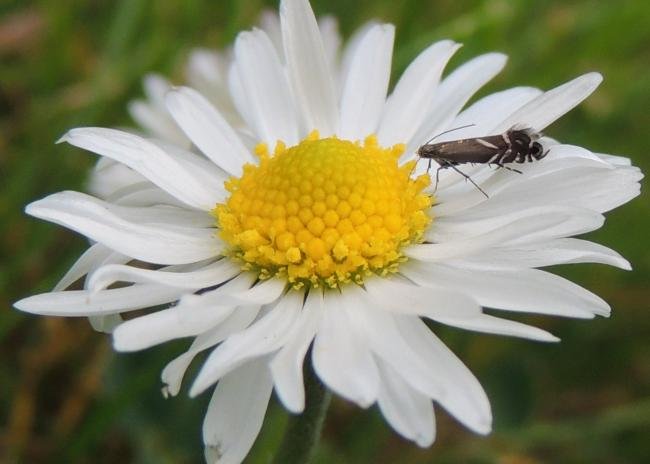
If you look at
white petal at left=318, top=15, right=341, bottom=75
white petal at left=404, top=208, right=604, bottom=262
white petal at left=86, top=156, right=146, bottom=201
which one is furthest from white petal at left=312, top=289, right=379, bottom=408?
white petal at left=318, top=15, right=341, bottom=75

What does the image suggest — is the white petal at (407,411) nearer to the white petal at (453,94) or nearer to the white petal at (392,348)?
the white petal at (392,348)

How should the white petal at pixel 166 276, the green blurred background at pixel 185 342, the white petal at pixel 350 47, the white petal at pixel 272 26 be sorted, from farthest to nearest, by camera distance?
1. the white petal at pixel 272 26
2. the white petal at pixel 350 47
3. the green blurred background at pixel 185 342
4. the white petal at pixel 166 276

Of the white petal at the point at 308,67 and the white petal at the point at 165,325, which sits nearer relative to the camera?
the white petal at the point at 165,325

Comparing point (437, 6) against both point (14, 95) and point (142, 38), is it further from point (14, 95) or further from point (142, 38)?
point (14, 95)

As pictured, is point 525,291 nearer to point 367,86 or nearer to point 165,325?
point 165,325

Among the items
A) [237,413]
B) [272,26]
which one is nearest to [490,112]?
[237,413]

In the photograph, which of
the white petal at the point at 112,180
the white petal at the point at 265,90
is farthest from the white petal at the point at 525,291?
the white petal at the point at 112,180

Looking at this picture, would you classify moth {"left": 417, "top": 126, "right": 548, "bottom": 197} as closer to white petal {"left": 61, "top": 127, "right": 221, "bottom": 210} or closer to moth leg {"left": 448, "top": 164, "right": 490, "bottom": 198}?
moth leg {"left": 448, "top": 164, "right": 490, "bottom": 198}
